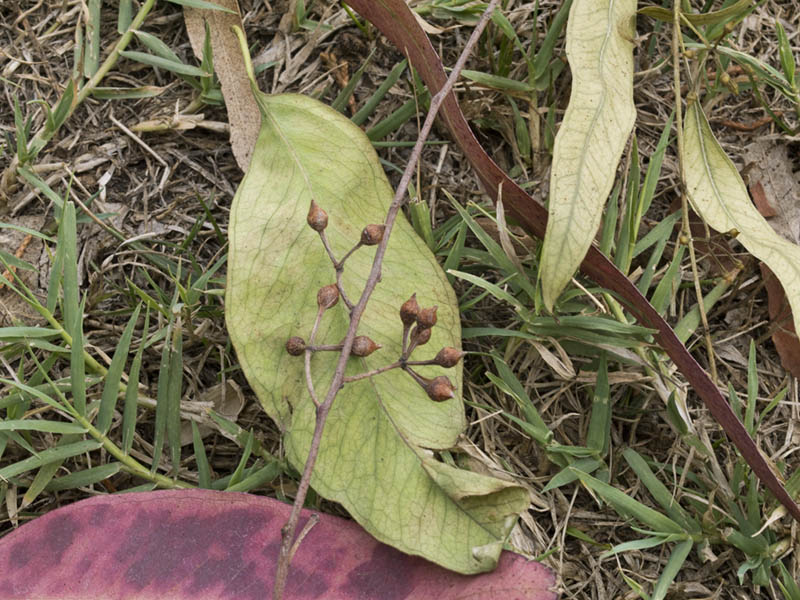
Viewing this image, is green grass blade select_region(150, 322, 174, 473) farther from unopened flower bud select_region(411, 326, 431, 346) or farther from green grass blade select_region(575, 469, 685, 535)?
green grass blade select_region(575, 469, 685, 535)

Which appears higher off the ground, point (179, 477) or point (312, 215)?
point (312, 215)

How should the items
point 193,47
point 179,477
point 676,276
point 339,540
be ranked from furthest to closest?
1. point 193,47
2. point 676,276
3. point 179,477
4. point 339,540

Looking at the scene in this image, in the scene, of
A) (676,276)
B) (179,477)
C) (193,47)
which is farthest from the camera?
Result: (193,47)

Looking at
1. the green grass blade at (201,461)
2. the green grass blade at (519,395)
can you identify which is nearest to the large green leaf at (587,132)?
the green grass blade at (519,395)

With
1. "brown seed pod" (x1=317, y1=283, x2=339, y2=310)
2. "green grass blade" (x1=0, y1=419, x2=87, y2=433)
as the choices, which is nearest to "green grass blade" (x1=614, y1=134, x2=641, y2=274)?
"brown seed pod" (x1=317, y1=283, x2=339, y2=310)

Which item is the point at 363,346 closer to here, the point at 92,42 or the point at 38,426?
the point at 38,426

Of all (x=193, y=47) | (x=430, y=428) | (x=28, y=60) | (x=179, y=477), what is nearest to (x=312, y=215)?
(x=430, y=428)

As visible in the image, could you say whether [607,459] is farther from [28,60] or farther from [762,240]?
[28,60]

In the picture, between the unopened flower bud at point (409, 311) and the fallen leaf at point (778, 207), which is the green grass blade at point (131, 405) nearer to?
the unopened flower bud at point (409, 311)
